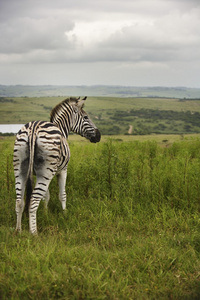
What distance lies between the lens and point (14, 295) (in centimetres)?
390

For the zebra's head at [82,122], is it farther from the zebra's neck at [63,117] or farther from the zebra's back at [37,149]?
the zebra's back at [37,149]

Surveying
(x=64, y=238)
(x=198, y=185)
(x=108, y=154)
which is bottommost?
(x=64, y=238)

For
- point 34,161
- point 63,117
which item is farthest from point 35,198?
point 63,117

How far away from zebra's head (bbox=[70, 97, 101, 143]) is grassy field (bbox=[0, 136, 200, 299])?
27.6 inches

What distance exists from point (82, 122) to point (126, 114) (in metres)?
106

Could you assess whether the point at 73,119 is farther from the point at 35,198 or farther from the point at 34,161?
the point at 35,198

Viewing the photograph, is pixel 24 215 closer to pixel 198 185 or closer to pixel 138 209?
pixel 138 209

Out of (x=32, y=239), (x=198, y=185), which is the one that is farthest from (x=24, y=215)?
(x=198, y=185)

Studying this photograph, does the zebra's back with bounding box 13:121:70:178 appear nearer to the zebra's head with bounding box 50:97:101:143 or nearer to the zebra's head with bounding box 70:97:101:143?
the zebra's head with bounding box 50:97:101:143

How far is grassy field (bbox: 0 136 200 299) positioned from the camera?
4.13m

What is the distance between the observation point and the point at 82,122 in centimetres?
802

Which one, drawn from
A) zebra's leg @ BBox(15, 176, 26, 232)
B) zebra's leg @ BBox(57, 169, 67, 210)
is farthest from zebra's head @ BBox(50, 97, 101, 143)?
zebra's leg @ BBox(15, 176, 26, 232)

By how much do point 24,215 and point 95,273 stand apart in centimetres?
288

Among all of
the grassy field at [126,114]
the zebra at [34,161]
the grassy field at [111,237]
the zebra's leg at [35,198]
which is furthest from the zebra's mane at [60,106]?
the grassy field at [126,114]
